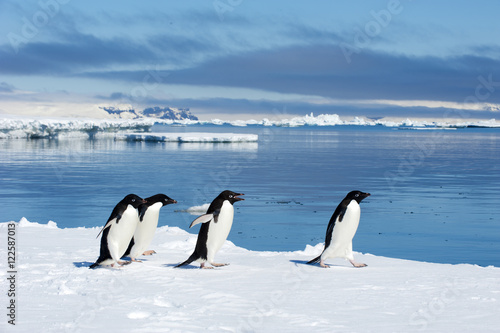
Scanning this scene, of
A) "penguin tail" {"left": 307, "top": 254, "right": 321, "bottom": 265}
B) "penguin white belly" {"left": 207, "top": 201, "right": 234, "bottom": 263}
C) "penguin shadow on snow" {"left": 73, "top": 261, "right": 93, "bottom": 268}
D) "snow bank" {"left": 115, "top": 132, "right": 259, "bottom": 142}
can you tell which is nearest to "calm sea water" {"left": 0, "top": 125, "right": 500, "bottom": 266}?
"penguin tail" {"left": 307, "top": 254, "right": 321, "bottom": 265}

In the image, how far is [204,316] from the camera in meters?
4.56

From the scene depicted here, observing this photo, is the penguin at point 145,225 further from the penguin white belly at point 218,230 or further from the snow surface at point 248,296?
the penguin white belly at point 218,230

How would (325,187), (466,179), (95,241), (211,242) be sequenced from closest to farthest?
1. (211,242)
2. (95,241)
3. (325,187)
4. (466,179)

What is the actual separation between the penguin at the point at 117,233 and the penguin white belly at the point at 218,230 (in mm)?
851

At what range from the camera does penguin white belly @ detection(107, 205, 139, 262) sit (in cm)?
643

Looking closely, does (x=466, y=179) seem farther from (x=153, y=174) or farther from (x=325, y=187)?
(x=153, y=174)

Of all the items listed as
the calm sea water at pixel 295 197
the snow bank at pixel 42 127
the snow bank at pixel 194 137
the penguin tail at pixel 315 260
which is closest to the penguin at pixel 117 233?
the penguin tail at pixel 315 260

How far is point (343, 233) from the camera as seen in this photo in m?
6.87

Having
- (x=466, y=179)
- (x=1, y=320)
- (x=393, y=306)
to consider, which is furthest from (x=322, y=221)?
(x=466, y=179)

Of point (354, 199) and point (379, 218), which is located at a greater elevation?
point (354, 199)

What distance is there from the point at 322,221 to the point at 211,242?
22.1ft

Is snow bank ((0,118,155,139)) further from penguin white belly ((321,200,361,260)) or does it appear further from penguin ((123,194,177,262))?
penguin white belly ((321,200,361,260))

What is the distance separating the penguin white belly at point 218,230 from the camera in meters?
6.66

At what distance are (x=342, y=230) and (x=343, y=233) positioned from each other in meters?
0.04
